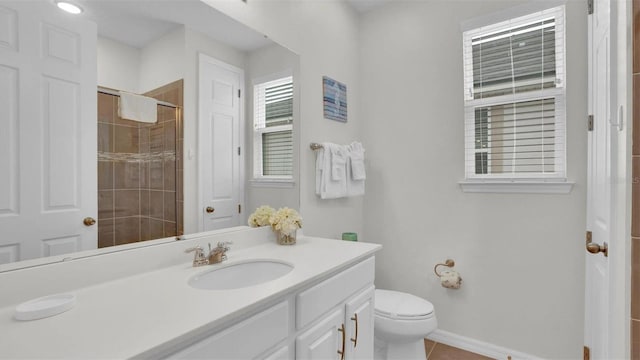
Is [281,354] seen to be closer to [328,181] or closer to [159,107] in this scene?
[159,107]

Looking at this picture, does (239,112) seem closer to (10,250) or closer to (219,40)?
(219,40)

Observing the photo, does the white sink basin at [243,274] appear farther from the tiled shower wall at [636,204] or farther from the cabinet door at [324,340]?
the tiled shower wall at [636,204]

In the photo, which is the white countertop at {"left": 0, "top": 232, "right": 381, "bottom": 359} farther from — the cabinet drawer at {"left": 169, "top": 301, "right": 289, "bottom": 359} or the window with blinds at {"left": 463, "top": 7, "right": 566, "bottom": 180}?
the window with blinds at {"left": 463, "top": 7, "right": 566, "bottom": 180}

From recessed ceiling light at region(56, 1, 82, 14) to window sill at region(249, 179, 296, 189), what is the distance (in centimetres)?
95

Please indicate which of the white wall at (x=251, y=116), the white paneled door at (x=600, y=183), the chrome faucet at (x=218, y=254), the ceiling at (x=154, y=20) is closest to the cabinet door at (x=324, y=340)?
the chrome faucet at (x=218, y=254)

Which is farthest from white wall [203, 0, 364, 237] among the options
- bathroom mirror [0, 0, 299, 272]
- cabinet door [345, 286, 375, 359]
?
cabinet door [345, 286, 375, 359]

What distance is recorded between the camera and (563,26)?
74.4 inches

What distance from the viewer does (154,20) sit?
125 cm

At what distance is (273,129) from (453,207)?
4.55 ft

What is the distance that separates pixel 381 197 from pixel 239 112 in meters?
1.42

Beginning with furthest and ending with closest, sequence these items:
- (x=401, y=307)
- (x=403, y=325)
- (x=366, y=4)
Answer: (x=366, y=4) < (x=401, y=307) < (x=403, y=325)

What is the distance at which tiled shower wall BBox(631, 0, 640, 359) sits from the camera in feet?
3.51

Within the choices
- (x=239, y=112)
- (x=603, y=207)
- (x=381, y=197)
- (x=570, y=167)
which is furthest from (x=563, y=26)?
(x=239, y=112)

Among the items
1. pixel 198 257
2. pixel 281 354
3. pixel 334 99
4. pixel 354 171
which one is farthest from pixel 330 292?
pixel 334 99
